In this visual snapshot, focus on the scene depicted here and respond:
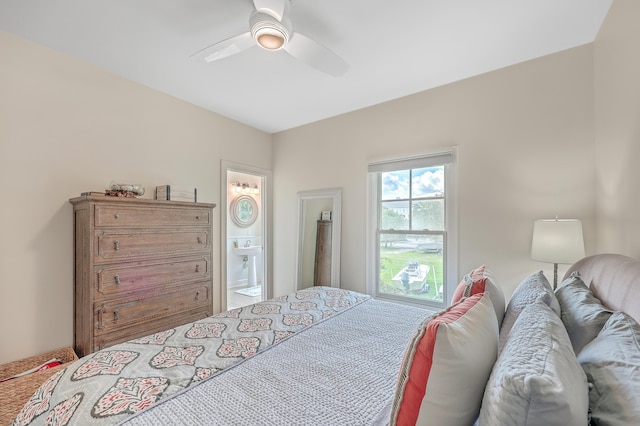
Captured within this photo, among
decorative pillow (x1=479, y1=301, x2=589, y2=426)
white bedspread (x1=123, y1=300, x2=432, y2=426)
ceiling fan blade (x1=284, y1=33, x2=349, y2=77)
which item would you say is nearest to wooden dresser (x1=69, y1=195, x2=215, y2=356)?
white bedspread (x1=123, y1=300, x2=432, y2=426)

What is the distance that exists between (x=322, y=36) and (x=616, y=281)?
2191mm

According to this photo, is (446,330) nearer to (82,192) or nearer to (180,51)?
(180,51)

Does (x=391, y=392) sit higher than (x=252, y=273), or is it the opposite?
(x=391, y=392)

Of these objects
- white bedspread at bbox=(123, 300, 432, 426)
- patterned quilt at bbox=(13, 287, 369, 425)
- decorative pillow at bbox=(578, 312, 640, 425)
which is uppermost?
decorative pillow at bbox=(578, 312, 640, 425)

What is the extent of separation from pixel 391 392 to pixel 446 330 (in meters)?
0.52

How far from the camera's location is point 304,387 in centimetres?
108

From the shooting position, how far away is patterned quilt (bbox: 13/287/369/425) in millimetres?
940

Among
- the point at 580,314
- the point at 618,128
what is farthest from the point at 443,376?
the point at 618,128

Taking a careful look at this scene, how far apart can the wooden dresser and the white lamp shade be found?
2.93 m

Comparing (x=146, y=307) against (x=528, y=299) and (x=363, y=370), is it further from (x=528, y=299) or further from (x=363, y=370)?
(x=528, y=299)

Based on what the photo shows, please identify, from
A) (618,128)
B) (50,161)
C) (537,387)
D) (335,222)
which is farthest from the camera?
(335,222)

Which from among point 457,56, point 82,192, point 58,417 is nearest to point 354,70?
point 457,56

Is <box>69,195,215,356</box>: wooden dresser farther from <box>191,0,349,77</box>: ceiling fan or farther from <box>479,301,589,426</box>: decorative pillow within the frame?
<box>479,301,589,426</box>: decorative pillow

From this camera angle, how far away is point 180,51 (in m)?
2.24
